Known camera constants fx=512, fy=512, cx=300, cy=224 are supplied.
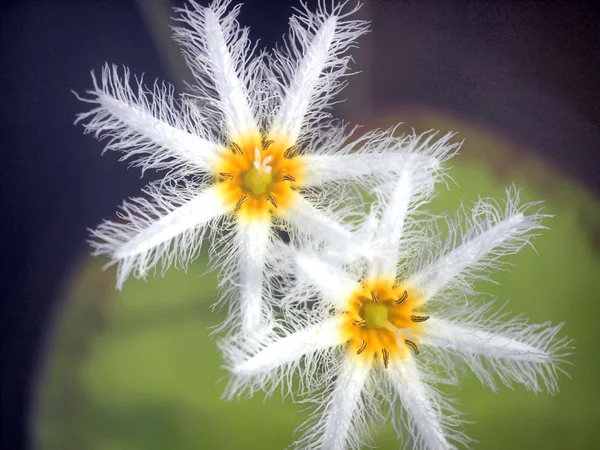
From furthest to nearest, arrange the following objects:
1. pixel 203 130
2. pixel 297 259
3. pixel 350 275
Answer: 1. pixel 203 130
2. pixel 350 275
3. pixel 297 259

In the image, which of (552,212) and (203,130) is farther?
(552,212)

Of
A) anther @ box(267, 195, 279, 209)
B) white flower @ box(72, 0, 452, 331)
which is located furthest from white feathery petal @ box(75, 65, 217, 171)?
anther @ box(267, 195, 279, 209)

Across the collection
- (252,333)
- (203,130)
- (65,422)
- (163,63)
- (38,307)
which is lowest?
(65,422)

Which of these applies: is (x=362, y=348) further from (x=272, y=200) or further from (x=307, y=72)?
(x=307, y=72)

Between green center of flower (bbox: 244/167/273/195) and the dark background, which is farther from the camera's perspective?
the dark background

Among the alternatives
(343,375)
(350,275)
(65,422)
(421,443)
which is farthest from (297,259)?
(65,422)

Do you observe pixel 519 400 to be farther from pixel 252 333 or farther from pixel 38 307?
pixel 38 307

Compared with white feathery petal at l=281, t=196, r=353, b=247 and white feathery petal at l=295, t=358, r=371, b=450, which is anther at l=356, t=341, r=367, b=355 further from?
white feathery petal at l=281, t=196, r=353, b=247

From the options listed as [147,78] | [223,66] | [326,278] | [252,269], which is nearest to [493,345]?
[326,278]
